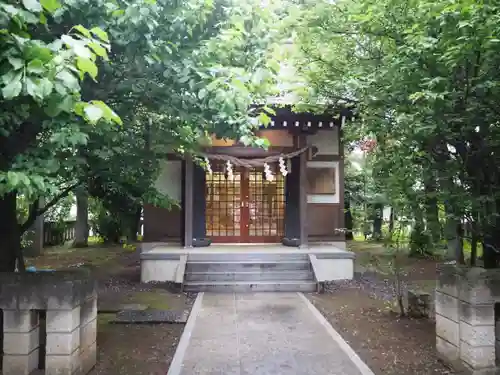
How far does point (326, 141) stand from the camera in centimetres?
1205

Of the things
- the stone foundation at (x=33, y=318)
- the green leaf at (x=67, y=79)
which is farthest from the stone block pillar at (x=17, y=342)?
the green leaf at (x=67, y=79)

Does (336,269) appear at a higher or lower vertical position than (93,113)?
lower

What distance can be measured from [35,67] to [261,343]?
4470 mm

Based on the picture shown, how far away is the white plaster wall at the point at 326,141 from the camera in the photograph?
39.3ft

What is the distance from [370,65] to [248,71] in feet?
12.2

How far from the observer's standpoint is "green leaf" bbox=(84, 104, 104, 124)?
2.13 m

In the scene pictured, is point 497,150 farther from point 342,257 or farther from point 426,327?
point 342,257

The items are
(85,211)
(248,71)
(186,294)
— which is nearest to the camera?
(248,71)

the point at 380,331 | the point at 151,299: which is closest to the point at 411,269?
the point at 380,331

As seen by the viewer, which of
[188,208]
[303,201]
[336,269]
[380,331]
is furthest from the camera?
[303,201]

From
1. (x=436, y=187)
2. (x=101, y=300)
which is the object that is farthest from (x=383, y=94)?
(x=101, y=300)

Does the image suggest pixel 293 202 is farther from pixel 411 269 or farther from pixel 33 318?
pixel 33 318

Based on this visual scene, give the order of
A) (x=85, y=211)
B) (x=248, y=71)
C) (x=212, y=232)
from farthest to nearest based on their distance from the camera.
A: (x=85, y=211), (x=212, y=232), (x=248, y=71)

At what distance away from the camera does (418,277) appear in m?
10.8
